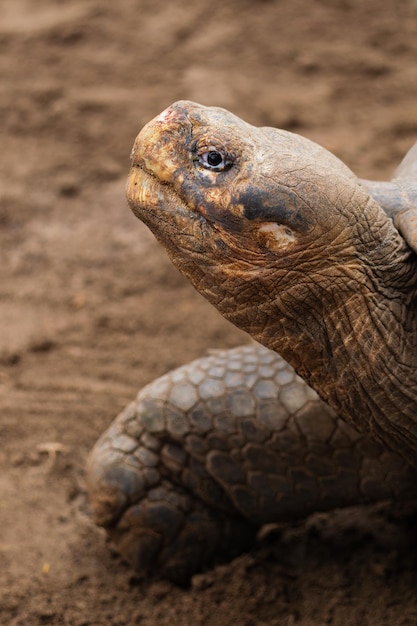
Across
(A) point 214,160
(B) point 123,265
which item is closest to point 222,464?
(A) point 214,160

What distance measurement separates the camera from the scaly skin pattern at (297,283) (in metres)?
2.17

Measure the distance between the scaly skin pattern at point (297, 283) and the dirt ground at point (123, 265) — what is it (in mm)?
355

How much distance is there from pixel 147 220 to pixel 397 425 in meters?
0.81

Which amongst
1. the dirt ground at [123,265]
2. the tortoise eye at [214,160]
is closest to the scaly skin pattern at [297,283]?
the tortoise eye at [214,160]

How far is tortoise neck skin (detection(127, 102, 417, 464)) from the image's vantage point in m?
2.17

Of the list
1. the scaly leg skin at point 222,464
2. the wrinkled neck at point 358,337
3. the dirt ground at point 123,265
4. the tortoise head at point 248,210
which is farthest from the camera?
the dirt ground at point 123,265

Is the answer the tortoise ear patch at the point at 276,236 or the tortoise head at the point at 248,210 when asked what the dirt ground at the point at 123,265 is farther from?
the tortoise ear patch at the point at 276,236

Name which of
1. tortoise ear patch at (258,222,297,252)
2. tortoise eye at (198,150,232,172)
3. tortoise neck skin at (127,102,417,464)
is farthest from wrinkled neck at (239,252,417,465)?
tortoise eye at (198,150,232,172)

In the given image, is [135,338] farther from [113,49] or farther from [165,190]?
[113,49]

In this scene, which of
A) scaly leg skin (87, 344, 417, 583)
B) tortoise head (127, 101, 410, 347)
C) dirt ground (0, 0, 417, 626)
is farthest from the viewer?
dirt ground (0, 0, 417, 626)

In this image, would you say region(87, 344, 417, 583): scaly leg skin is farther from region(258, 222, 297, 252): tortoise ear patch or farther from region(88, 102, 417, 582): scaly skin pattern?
region(258, 222, 297, 252): tortoise ear patch

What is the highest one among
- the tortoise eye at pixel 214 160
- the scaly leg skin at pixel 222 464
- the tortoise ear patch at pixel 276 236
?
the tortoise eye at pixel 214 160

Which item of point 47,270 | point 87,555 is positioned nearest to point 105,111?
point 47,270

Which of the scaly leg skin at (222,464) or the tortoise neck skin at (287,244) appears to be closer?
the tortoise neck skin at (287,244)
